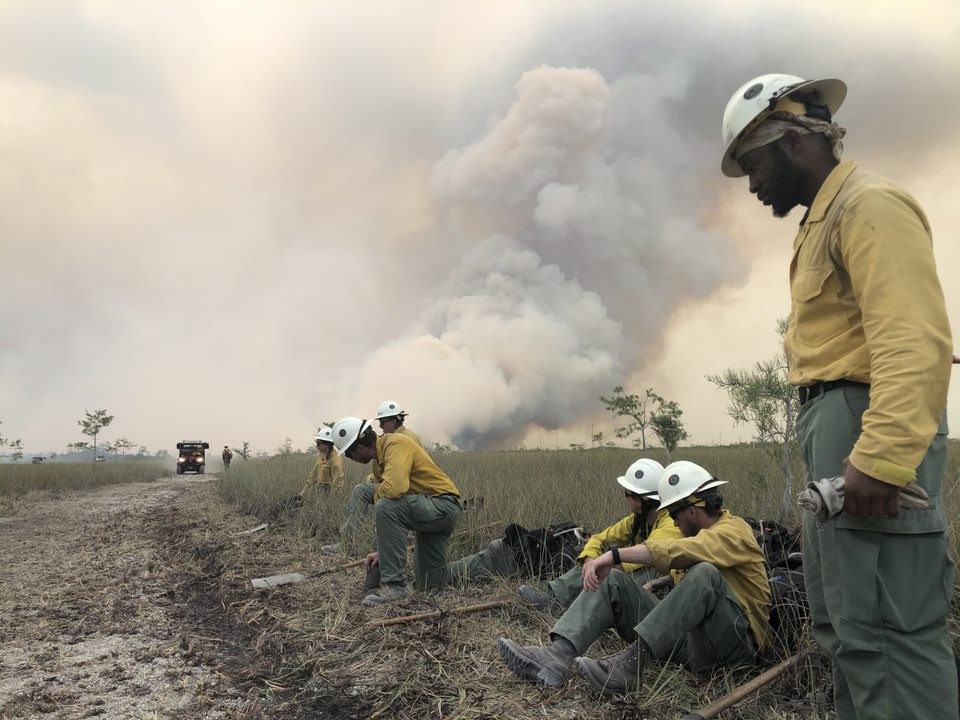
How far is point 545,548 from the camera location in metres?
4.75

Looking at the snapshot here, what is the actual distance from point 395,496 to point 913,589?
374cm

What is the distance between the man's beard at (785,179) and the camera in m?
1.89

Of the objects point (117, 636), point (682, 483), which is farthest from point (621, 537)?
point (117, 636)

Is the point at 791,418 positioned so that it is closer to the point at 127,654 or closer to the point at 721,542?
the point at 721,542

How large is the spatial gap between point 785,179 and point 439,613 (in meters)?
3.19

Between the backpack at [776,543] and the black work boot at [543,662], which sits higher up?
the backpack at [776,543]

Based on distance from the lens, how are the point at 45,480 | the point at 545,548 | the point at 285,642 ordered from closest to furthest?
the point at 285,642 < the point at 545,548 < the point at 45,480

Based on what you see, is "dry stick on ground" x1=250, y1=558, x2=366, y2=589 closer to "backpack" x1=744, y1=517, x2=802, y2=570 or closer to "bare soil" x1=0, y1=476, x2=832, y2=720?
"bare soil" x1=0, y1=476, x2=832, y2=720

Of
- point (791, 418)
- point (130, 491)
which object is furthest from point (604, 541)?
point (130, 491)

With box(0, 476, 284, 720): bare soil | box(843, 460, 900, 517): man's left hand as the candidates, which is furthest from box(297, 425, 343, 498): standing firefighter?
box(843, 460, 900, 517): man's left hand

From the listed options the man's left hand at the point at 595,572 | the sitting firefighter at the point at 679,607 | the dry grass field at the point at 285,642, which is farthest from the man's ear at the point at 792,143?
the dry grass field at the point at 285,642

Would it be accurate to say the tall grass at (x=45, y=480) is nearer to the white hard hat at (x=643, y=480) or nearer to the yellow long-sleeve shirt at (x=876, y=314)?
the white hard hat at (x=643, y=480)

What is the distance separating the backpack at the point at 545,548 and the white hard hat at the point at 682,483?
1.68m

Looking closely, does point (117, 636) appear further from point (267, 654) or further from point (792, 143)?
point (792, 143)
